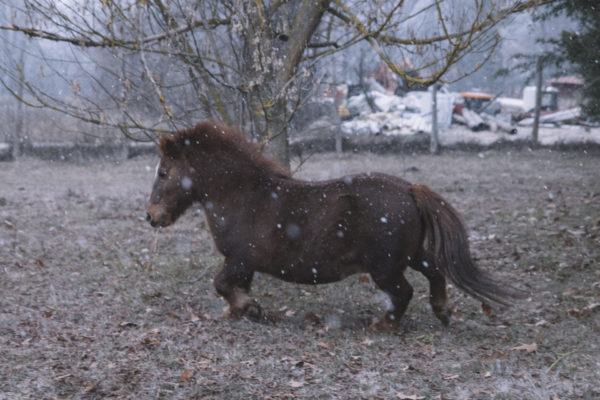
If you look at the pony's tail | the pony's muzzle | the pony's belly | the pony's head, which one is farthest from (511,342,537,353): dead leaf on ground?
the pony's muzzle

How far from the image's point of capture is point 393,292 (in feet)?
18.4

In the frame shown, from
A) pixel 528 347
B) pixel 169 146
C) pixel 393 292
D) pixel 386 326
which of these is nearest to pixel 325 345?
pixel 386 326

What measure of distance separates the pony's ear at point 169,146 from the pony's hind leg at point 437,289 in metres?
2.80

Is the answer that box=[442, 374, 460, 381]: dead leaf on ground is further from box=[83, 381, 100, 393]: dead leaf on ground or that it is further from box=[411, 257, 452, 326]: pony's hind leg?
box=[83, 381, 100, 393]: dead leaf on ground

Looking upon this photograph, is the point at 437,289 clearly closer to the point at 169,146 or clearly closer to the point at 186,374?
the point at 186,374

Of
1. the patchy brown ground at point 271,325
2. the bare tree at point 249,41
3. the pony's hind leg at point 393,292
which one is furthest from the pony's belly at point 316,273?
the bare tree at point 249,41

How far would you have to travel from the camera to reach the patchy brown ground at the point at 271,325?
433 cm

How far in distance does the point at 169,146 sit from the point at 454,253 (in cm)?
318

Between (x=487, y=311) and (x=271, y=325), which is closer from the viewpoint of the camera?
(x=271, y=325)

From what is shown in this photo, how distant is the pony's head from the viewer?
244 inches

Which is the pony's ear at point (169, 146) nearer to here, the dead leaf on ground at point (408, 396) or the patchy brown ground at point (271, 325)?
the patchy brown ground at point (271, 325)

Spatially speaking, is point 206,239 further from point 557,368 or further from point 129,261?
point 557,368

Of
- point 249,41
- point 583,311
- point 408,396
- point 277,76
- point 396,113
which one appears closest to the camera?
point 408,396

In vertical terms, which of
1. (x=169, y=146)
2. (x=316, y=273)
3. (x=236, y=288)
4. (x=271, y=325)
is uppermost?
(x=169, y=146)
